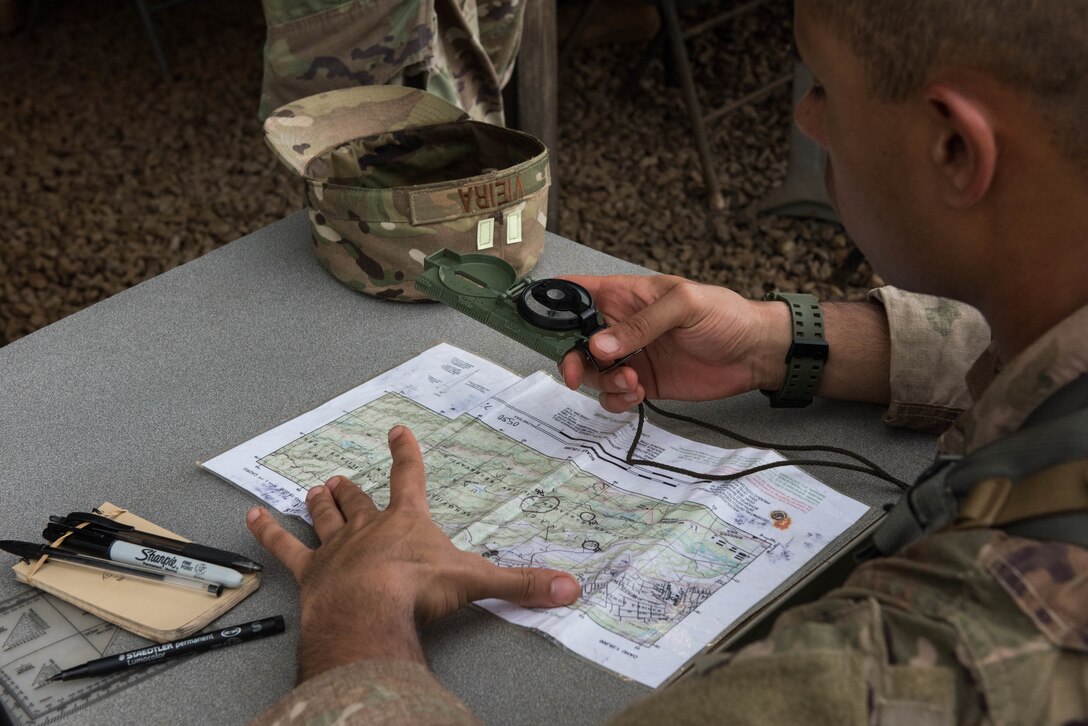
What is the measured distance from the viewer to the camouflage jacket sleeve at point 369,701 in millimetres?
766

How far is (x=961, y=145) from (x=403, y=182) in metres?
1.00

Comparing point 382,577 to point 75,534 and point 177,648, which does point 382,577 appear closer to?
point 177,648

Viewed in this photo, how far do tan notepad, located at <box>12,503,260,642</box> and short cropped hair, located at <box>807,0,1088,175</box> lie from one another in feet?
2.35

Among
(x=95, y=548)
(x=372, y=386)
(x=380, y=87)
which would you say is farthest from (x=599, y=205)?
(x=95, y=548)

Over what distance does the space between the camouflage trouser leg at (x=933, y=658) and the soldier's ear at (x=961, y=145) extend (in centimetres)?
24

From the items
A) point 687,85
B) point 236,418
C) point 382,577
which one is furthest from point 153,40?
point 382,577

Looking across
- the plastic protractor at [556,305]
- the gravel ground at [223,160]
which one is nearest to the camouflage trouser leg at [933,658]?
the plastic protractor at [556,305]

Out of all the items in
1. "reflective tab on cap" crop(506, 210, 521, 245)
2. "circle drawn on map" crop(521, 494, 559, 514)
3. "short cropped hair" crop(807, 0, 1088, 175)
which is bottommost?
"circle drawn on map" crop(521, 494, 559, 514)

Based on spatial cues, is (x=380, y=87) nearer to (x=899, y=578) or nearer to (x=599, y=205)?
(x=899, y=578)

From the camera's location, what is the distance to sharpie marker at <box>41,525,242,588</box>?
3.18 ft

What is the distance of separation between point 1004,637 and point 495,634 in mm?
455

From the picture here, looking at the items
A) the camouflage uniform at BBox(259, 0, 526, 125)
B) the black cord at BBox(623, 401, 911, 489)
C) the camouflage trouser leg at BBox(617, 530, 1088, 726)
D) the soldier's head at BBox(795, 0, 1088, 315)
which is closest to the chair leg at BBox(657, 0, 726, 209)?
the camouflage uniform at BBox(259, 0, 526, 125)

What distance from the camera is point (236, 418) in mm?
1229

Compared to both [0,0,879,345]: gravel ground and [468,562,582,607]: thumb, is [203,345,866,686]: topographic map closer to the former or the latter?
[468,562,582,607]: thumb
